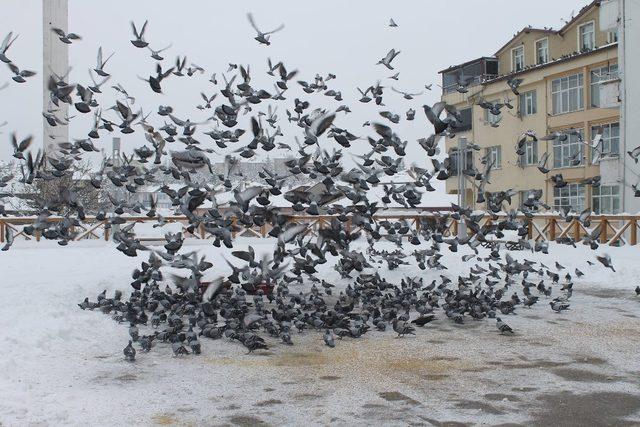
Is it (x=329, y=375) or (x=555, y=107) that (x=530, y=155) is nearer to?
(x=555, y=107)

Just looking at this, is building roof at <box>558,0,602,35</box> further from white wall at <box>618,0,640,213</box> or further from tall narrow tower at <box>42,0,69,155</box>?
tall narrow tower at <box>42,0,69,155</box>

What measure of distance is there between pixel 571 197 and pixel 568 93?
18.5 feet

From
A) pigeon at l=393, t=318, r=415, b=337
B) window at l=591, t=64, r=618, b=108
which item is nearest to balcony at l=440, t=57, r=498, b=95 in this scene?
window at l=591, t=64, r=618, b=108

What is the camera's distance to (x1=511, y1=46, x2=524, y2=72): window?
40156 millimetres

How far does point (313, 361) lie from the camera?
7879mm

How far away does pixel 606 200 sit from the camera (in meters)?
34.4

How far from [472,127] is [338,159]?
3371 centimetres

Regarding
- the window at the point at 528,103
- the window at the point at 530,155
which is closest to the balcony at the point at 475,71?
the window at the point at 528,103

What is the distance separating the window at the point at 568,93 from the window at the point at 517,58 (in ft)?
12.9

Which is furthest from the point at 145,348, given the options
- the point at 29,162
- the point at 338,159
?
the point at 338,159

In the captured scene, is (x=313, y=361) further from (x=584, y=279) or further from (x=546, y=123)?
(x=546, y=123)

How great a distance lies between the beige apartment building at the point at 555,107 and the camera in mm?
32969

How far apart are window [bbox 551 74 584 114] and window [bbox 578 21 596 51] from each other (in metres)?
1.69

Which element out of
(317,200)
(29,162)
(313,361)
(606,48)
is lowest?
(313,361)
